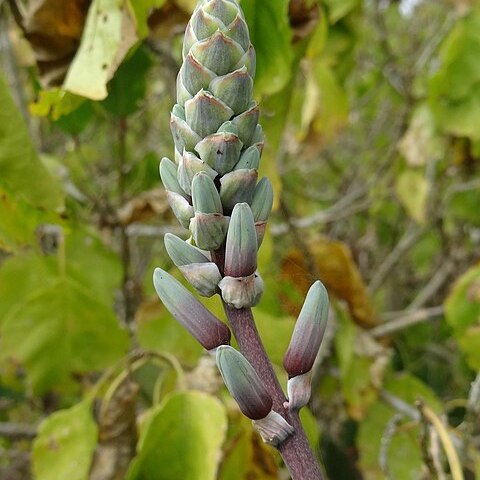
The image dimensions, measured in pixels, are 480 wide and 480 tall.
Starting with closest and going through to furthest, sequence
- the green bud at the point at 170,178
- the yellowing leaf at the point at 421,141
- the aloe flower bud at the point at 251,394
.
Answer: the aloe flower bud at the point at 251,394 → the green bud at the point at 170,178 → the yellowing leaf at the point at 421,141

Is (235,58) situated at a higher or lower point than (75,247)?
higher

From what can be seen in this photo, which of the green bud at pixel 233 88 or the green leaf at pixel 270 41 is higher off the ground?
the green bud at pixel 233 88

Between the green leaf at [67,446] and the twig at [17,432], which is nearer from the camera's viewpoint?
the green leaf at [67,446]

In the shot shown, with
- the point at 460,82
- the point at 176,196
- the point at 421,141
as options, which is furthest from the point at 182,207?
the point at 421,141

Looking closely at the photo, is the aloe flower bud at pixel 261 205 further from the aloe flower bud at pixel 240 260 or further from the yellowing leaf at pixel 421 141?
the yellowing leaf at pixel 421 141

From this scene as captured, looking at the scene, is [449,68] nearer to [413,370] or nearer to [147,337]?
[147,337]

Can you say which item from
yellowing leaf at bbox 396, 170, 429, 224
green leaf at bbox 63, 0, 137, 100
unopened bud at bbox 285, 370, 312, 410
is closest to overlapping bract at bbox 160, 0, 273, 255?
unopened bud at bbox 285, 370, 312, 410

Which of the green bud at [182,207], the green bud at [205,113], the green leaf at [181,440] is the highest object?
the green bud at [205,113]

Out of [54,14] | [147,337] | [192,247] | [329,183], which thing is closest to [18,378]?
[147,337]

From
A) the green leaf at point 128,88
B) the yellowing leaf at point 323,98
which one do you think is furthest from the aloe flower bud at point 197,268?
the yellowing leaf at point 323,98
